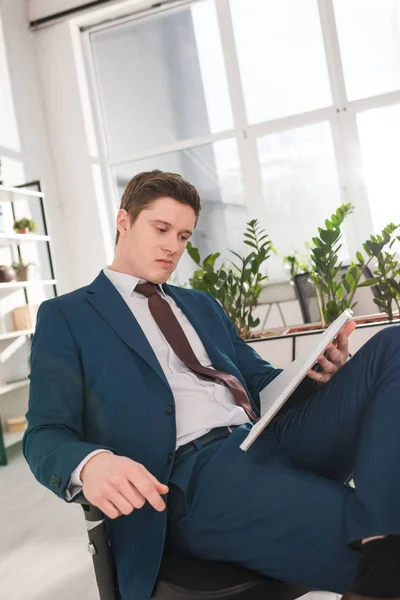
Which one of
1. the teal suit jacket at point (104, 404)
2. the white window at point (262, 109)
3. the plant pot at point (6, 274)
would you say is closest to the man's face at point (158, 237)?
the teal suit jacket at point (104, 404)

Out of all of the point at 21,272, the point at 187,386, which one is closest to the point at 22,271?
the point at 21,272

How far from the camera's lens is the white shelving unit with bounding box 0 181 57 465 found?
15.6 feet

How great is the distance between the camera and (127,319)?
1.24 metres

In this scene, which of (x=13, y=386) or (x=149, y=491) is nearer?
(x=149, y=491)

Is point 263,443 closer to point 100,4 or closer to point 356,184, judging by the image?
point 356,184

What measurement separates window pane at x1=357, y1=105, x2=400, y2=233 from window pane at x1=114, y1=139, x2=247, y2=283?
125cm

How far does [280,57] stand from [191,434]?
5596 mm

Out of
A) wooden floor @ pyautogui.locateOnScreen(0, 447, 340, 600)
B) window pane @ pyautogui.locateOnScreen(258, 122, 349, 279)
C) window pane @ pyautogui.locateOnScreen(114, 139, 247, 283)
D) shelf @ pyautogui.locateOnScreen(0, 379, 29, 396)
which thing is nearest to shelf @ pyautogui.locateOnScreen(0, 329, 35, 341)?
shelf @ pyautogui.locateOnScreen(0, 379, 29, 396)

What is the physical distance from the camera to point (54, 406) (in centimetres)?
109

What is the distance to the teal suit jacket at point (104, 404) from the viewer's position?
3.36 ft

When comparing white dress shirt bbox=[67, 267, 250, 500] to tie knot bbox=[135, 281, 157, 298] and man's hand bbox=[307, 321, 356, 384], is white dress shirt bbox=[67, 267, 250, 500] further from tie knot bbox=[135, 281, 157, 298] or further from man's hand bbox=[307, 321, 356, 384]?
man's hand bbox=[307, 321, 356, 384]

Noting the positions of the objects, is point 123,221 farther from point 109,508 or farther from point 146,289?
point 109,508

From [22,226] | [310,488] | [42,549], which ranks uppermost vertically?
[22,226]

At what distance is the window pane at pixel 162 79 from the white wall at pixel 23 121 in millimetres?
746
